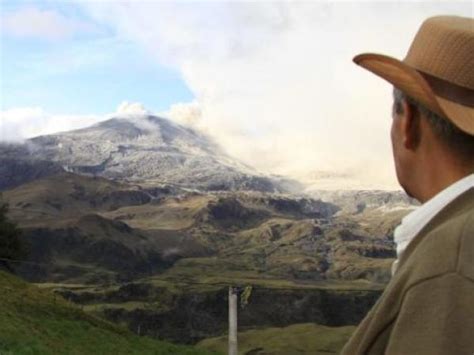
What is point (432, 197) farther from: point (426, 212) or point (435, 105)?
point (435, 105)

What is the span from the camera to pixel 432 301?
1.75m

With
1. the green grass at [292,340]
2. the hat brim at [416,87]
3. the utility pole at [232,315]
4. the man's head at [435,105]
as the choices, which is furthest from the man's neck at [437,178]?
the green grass at [292,340]

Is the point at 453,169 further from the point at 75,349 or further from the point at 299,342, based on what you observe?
the point at 299,342

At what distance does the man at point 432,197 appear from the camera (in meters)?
1.73

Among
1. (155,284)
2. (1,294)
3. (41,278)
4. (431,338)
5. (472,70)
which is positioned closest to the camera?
(431,338)

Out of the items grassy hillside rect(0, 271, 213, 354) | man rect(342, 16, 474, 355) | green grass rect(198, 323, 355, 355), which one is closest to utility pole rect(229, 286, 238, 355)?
grassy hillside rect(0, 271, 213, 354)

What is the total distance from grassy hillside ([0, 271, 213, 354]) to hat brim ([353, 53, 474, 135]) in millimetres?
16857

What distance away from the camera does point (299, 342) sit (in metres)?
102

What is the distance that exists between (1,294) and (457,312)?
26.9m

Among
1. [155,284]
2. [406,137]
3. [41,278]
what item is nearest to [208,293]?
[155,284]

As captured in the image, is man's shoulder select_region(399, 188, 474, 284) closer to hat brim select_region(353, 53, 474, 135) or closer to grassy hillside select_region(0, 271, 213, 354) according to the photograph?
hat brim select_region(353, 53, 474, 135)

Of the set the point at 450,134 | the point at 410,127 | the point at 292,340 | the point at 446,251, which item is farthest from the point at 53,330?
the point at 292,340

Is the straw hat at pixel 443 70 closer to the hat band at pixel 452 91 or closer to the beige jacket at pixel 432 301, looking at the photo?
the hat band at pixel 452 91

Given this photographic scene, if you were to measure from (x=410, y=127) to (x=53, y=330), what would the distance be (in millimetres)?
23184
